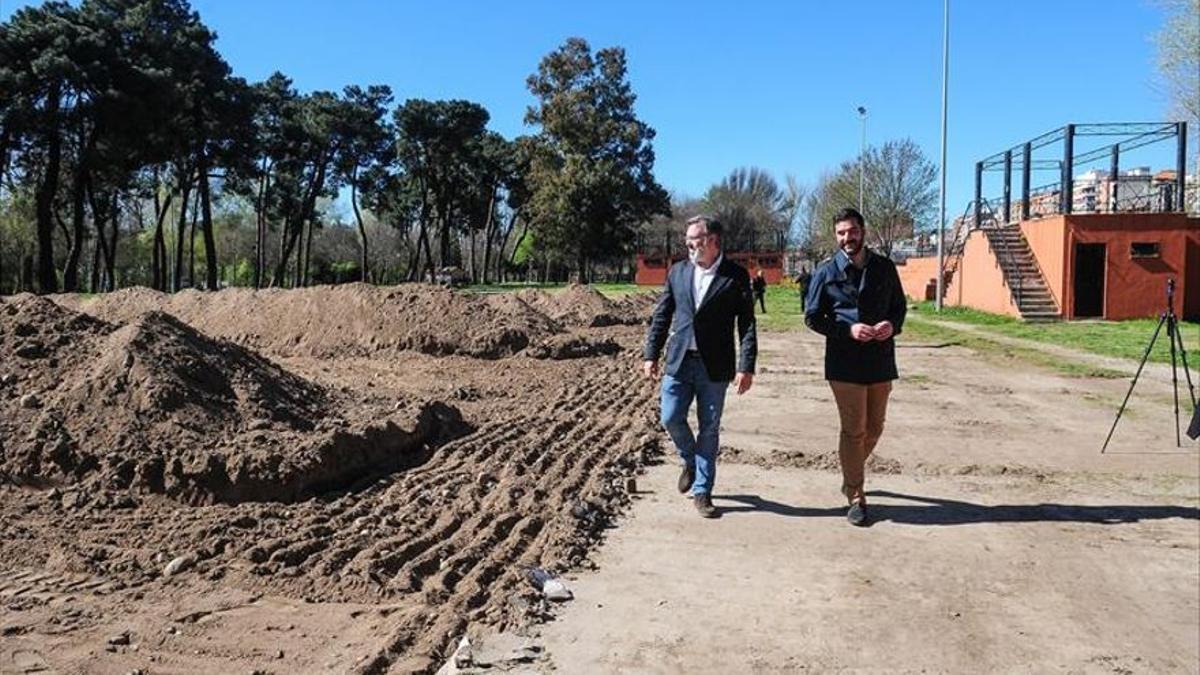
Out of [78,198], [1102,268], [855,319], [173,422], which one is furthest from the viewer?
[78,198]

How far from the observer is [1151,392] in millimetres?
12461

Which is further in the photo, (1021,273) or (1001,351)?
(1021,273)

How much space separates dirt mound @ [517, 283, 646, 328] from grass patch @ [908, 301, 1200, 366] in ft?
31.8

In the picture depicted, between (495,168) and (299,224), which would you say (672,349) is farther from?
(495,168)

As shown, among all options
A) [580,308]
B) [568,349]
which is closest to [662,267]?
[580,308]

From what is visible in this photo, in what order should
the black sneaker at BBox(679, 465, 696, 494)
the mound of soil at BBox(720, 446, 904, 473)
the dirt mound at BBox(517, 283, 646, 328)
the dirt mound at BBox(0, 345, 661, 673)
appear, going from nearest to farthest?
the dirt mound at BBox(0, 345, 661, 673) → the black sneaker at BBox(679, 465, 696, 494) → the mound of soil at BBox(720, 446, 904, 473) → the dirt mound at BBox(517, 283, 646, 328)

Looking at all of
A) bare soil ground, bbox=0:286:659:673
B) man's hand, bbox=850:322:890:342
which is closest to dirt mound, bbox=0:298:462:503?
bare soil ground, bbox=0:286:659:673

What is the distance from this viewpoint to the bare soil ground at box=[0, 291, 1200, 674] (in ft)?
12.9

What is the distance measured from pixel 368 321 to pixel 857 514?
505 inches

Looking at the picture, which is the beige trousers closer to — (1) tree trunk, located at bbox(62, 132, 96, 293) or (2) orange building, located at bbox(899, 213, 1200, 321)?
(2) orange building, located at bbox(899, 213, 1200, 321)

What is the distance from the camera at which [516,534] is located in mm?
5266

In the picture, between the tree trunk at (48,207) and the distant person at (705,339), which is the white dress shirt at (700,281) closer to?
the distant person at (705,339)

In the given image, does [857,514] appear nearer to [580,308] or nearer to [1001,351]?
[1001,351]

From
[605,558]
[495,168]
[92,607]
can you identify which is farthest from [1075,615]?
[495,168]
